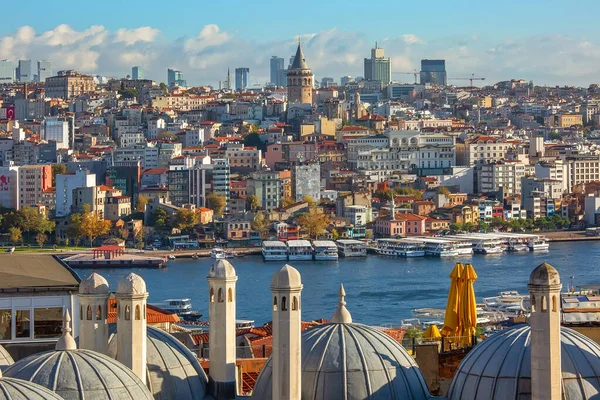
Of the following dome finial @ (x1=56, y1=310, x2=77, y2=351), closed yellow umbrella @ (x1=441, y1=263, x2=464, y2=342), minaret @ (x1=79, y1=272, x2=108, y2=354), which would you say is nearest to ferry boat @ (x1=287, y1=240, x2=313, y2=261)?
closed yellow umbrella @ (x1=441, y1=263, x2=464, y2=342)

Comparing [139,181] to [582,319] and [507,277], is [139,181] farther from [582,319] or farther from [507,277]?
[582,319]

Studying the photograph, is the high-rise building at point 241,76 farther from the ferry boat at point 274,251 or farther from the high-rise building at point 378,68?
the ferry boat at point 274,251

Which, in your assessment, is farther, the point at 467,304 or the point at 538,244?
the point at 538,244

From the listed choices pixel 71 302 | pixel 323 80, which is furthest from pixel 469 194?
pixel 323 80

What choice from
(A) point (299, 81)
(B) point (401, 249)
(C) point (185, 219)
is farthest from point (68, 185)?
(A) point (299, 81)

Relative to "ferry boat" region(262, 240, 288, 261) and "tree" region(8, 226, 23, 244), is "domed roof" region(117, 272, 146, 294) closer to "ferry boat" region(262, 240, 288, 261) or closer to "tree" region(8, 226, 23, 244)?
"ferry boat" region(262, 240, 288, 261)

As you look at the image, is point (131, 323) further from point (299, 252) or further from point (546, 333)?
point (299, 252)
